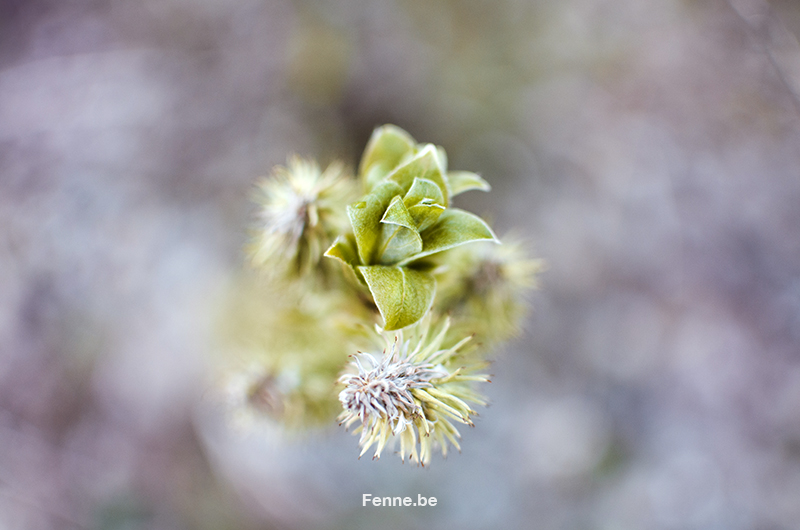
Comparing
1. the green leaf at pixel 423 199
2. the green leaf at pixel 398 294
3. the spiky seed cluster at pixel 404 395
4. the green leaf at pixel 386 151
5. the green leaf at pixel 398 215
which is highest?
A: the green leaf at pixel 386 151

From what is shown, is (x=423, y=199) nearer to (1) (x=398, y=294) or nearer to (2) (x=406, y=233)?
(2) (x=406, y=233)

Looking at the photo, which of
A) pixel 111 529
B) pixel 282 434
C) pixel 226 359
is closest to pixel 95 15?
pixel 226 359

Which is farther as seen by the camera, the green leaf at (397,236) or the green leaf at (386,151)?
the green leaf at (386,151)

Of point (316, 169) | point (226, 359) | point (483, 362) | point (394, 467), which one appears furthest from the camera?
point (394, 467)

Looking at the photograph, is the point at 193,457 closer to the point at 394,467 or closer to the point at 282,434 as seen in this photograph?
the point at 394,467

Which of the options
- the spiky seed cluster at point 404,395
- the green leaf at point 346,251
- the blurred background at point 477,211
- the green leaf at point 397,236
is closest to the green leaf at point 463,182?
the green leaf at point 397,236

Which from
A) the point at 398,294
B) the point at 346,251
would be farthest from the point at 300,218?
the point at 398,294

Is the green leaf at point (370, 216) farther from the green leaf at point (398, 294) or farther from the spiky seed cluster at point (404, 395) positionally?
the spiky seed cluster at point (404, 395)
